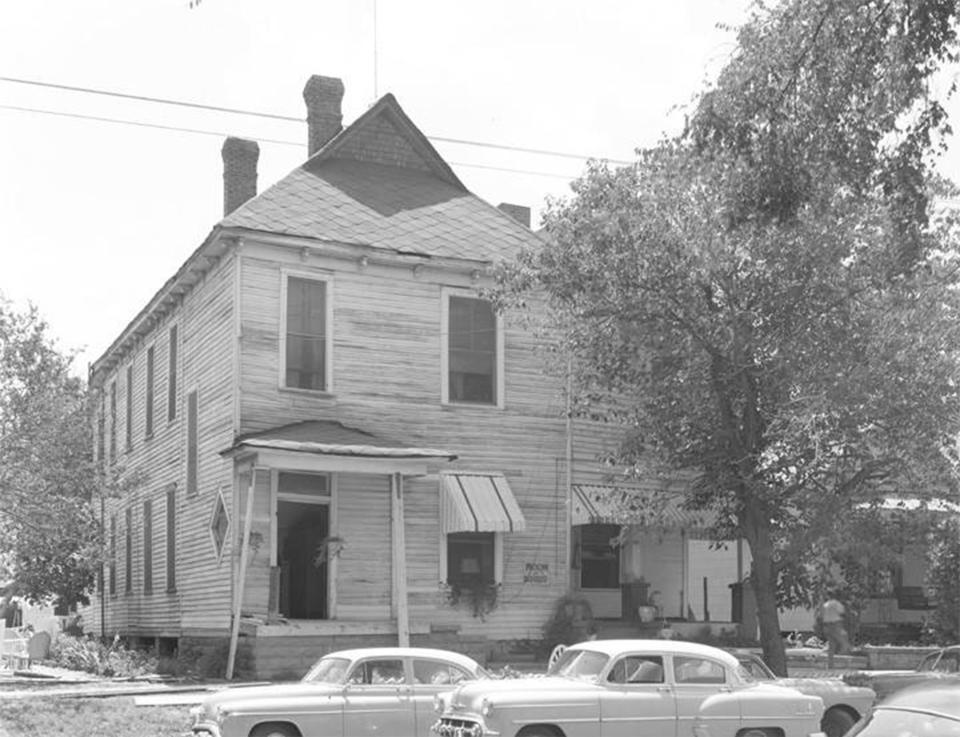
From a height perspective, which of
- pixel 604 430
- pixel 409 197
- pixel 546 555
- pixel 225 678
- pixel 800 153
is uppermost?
pixel 409 197

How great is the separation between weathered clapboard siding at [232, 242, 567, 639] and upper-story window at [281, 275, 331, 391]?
0.58ft

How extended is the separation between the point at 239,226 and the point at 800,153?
489 inches

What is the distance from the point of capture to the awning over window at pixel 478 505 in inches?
959

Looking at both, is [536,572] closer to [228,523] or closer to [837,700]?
[228,523]

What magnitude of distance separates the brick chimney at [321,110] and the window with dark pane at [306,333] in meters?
5.07

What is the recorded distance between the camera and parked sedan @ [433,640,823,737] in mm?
13008

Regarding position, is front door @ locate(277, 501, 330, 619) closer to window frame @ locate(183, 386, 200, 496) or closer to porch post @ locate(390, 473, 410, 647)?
porch post @ locate(390, 473, 410, 647)

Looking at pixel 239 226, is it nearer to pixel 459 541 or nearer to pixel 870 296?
pixel 459 541

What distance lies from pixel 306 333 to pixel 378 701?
11225 mm

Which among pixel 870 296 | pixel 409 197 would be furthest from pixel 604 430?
pixel 870 296

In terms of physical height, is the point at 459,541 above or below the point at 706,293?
below

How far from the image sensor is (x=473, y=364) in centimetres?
2588

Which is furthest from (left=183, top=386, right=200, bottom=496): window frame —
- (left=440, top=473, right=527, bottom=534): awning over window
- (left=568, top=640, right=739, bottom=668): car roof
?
(left=568, top=640, right=739, bottom=668): car roof

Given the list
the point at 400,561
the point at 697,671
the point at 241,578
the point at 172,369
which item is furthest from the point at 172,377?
the point at 697,671
